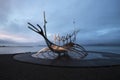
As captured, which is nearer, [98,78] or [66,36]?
[98,78]

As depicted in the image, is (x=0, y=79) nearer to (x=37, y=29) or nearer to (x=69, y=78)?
(x=69, y=78)

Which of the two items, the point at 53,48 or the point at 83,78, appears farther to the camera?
the point at 53,48

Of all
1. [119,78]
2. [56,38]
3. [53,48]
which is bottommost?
[119,78]

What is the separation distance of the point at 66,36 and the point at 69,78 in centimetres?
1103

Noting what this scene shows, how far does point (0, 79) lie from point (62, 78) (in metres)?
3.21

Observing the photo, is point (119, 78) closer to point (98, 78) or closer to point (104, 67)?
point (98, 78)

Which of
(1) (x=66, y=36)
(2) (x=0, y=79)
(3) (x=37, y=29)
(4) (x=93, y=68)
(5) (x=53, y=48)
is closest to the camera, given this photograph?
(2) (x=0, y=79)

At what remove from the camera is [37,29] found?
47.9 ft

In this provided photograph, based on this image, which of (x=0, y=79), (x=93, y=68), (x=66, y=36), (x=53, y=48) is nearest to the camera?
(x=0, y=79)

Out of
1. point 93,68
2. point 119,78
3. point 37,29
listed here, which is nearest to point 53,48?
point 37,29

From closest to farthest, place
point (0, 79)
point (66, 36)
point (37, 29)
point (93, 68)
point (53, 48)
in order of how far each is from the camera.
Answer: point (0, 79)
point (93, 68)
point (37, 29)
point (53, 48)
point (66, 36)

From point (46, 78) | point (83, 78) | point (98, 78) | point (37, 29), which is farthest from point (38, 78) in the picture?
point (37, 29)

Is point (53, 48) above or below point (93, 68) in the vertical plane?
above

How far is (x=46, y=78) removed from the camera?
756 centimetres
